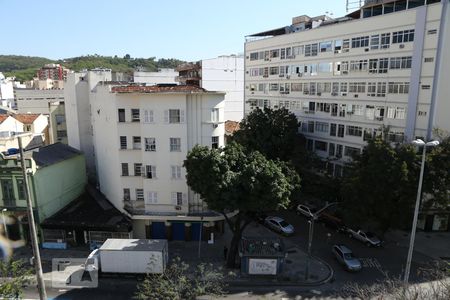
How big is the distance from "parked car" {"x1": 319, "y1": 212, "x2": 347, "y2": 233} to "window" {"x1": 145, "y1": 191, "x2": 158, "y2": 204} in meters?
17.9

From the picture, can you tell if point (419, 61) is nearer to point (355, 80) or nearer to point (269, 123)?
point (355, 80)

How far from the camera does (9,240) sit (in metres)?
30.7

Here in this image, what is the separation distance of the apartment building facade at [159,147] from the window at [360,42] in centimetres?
1763

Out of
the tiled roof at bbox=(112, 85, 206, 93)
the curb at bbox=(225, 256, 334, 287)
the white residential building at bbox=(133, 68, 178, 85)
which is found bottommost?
the curb at bbox=(225, 256, 334, 287)

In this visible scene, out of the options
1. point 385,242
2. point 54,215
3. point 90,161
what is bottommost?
point 385,242

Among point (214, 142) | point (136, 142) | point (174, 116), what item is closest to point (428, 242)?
point (214, 142)

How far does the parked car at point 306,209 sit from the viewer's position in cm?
3749

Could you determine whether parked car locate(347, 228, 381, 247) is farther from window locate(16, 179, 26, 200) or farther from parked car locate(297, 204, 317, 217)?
window locate(16, 179, 26, 200)

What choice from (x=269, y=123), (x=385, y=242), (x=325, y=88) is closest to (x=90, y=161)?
(x=269, y=123)

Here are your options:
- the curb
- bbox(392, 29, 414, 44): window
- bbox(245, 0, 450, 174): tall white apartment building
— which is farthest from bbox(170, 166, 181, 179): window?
bbox(392, 29, 414, 44): window

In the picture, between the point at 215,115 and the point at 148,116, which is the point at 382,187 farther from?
the point at 148,116

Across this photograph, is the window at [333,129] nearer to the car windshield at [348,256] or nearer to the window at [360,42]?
the window at [360,42]

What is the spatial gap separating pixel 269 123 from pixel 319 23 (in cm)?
1699

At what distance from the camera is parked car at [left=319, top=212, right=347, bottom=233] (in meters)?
33.7
